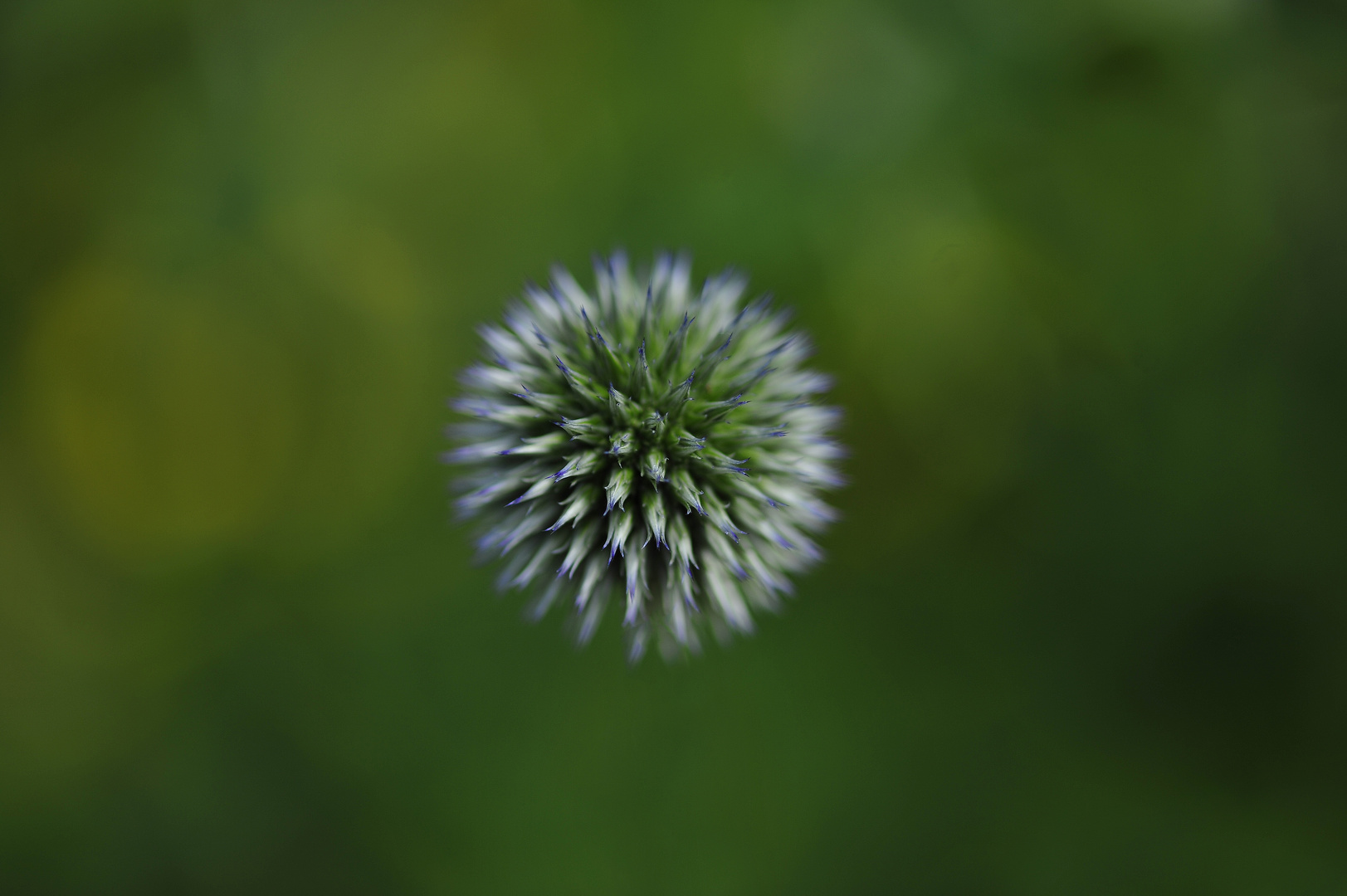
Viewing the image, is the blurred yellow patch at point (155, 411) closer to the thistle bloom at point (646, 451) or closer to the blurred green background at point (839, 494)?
the blurred green background at point (839, 494)

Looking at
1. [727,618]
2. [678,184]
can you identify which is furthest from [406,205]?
[727,618]

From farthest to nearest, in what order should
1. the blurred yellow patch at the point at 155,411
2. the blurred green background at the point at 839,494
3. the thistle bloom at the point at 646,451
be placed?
the blurred yellow patch at the point at 155,411 < the blurred green background at the point at 839,494 < the thistle bloom at the point at 646,451

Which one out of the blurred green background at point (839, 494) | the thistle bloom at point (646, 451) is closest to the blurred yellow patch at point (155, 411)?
the blurred green background at point (839, 494)

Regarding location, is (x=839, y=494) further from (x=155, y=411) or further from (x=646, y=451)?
(x=155, y=411)

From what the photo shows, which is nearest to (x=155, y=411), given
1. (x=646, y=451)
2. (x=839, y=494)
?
(x=646, y=451)

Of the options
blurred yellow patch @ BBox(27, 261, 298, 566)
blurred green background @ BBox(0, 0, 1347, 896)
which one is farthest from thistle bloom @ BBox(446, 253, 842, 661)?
blurred yellow patch @ BBox(27, 261, 298, 566)
